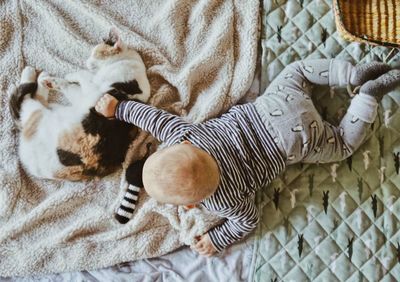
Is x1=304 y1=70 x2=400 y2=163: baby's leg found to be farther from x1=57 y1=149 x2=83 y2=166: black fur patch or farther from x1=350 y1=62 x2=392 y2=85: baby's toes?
x1=57 y1=149 x2=83 y2=166: black fur patch

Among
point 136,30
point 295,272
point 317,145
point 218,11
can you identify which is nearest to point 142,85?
point 136,30

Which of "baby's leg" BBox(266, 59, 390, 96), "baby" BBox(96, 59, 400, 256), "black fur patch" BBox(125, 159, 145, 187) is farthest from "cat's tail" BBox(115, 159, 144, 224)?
"baby's leg" BBox(266, 59, 390, 96)

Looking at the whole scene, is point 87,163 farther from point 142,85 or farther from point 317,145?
point 317,145

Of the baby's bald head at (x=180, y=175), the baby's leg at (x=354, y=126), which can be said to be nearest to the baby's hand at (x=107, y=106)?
the baby's bald head at (x=180, y=175)

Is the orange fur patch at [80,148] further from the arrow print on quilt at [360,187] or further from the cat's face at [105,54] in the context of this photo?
the arrow print on quilt at [360,187]

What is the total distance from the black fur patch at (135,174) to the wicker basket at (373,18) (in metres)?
0.57

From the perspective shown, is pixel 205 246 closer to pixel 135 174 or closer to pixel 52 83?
pixel 135 174

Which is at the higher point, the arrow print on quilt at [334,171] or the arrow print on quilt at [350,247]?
the arrow print on quilt at [334,171]

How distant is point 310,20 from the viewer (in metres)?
1.35

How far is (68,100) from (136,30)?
24cm

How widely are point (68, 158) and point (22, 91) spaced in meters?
0.20

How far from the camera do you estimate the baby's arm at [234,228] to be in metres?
1.20

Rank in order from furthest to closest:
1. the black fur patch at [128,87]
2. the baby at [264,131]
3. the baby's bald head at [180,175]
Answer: the black fur patch at [128,87] → the baby at [264,131] → the baby's bald head at [180,175]

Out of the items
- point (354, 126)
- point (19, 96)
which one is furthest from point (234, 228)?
point (19, 96)
